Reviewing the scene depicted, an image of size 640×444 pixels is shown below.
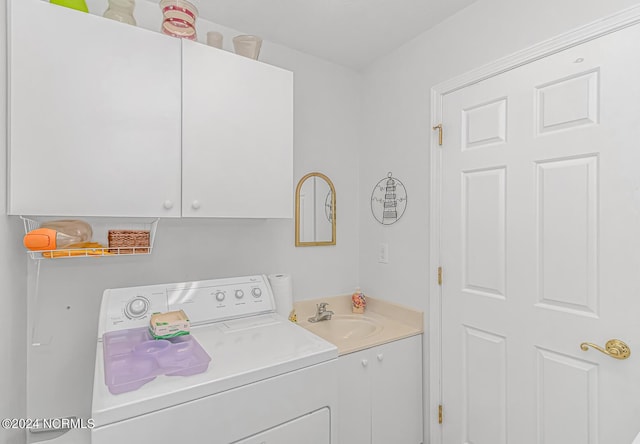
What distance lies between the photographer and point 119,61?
132 centimetres

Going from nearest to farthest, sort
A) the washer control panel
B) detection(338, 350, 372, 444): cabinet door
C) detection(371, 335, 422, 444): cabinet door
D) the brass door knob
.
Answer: the brass door knob, the washer control panel, detection(338, 350, 372, 444): cabinet door, detection(371, 335, 422, 444): cabinet door

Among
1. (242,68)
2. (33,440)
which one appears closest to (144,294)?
(33,440)

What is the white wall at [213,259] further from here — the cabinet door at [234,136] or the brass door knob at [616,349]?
the brass door knob at [616,349]

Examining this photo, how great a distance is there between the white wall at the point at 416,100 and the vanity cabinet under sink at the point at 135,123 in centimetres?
82

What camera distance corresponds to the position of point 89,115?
126 centimetres

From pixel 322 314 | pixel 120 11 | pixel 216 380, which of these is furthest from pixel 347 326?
pixel 120 11

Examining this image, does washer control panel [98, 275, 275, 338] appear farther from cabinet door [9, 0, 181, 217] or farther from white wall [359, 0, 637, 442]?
white wall [359, 0, 637, 442]

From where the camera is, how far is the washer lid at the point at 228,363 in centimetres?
96

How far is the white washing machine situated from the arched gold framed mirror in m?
0.72

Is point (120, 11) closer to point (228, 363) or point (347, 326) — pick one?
point (228, 363)

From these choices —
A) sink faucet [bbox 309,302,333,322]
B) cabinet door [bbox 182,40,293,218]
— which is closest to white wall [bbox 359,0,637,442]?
sink faucet [bbox 309,302,333,322]

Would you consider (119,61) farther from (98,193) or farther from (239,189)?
(239,189)

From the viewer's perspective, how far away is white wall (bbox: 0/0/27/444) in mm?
1104

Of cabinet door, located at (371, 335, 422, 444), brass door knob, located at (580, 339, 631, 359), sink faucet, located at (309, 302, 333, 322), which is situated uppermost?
brass door knob, located at (580, 339, 631, 359)
